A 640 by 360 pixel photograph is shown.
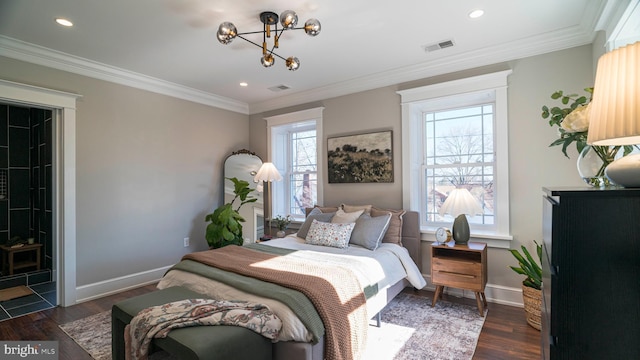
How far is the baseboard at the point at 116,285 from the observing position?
11.1 feet

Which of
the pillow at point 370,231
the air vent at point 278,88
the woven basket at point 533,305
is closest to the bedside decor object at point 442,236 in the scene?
the pillow at point 370,231

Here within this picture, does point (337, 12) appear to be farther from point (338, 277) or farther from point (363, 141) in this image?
point (338, 277)

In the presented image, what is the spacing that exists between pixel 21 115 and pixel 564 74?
7379 mm

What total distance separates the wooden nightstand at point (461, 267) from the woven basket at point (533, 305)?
35 centimetres

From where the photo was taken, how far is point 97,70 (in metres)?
3.46

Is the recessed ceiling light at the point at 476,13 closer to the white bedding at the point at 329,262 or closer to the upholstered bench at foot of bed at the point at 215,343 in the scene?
the white bedding at the point at 329,262

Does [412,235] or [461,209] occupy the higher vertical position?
[461,209]

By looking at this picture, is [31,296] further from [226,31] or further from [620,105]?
[620,105]

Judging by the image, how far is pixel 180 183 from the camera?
430 cm

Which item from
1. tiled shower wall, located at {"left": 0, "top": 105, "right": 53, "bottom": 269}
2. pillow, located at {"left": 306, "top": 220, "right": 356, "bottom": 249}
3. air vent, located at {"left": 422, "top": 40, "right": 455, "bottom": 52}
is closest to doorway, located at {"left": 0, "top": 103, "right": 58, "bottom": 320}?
tiled shower wall, located at {"left": 0, "top": 105, "right": 53, "bottom": 269}

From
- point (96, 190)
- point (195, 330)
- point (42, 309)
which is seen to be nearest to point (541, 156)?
point (195, 330)

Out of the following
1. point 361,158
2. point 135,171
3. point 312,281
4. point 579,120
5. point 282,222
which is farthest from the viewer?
point 282,222

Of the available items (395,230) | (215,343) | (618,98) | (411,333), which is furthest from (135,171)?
(618,98)

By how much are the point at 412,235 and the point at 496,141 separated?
1352 mm
